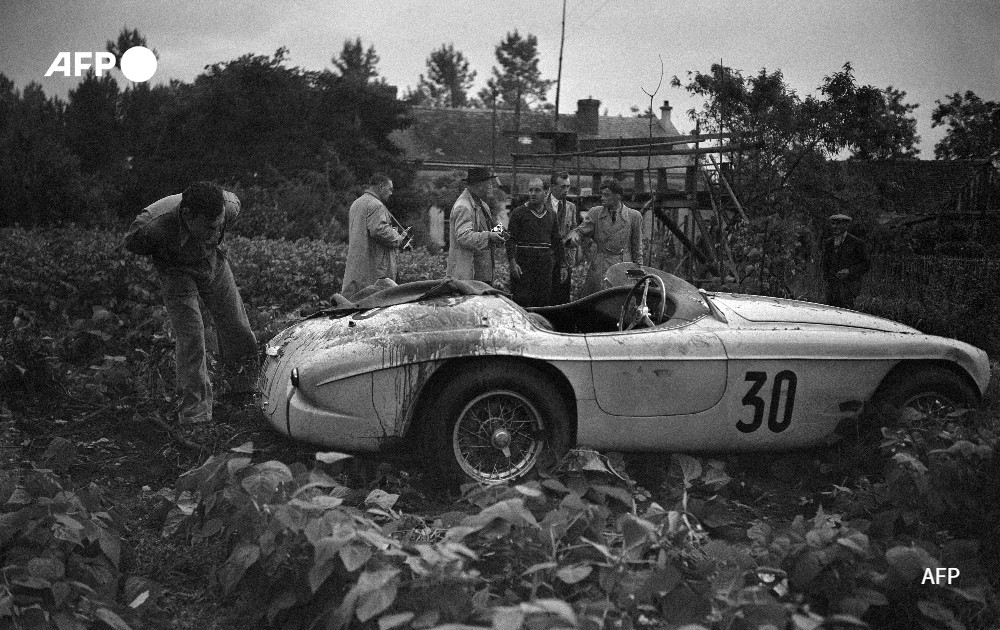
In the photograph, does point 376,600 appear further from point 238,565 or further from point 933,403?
point 933,403

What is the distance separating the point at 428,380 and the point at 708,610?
219 cm

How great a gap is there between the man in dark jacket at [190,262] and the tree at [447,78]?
269 feet

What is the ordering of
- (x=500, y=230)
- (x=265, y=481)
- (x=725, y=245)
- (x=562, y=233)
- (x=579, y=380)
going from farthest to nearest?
(x=725, y=245)
(x=562, y=233)
(x=500, y=230)
(x=579, y=380)
(x=265, y=481)

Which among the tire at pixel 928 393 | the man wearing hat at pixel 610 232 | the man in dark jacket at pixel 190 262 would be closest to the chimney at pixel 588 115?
the man wearing hat at pixel 610 232

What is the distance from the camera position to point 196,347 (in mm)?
6305

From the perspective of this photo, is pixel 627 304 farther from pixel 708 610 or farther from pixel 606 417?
pixel 708 610

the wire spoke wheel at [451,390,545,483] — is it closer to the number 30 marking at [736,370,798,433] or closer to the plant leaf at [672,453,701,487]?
the plant leaf at [672,453,701,487]

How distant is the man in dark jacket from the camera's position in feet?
20.0

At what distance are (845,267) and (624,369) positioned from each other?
6.47m

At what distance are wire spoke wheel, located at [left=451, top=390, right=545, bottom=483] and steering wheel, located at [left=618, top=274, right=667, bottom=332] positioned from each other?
3.04 ft

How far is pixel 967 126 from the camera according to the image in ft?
70.2

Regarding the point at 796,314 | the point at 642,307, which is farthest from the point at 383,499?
the point at 796,314

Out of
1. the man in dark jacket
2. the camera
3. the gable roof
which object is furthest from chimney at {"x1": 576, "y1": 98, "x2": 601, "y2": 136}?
the man in dark jacket

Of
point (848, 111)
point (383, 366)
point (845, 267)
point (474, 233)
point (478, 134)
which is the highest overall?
point (478, 134)
